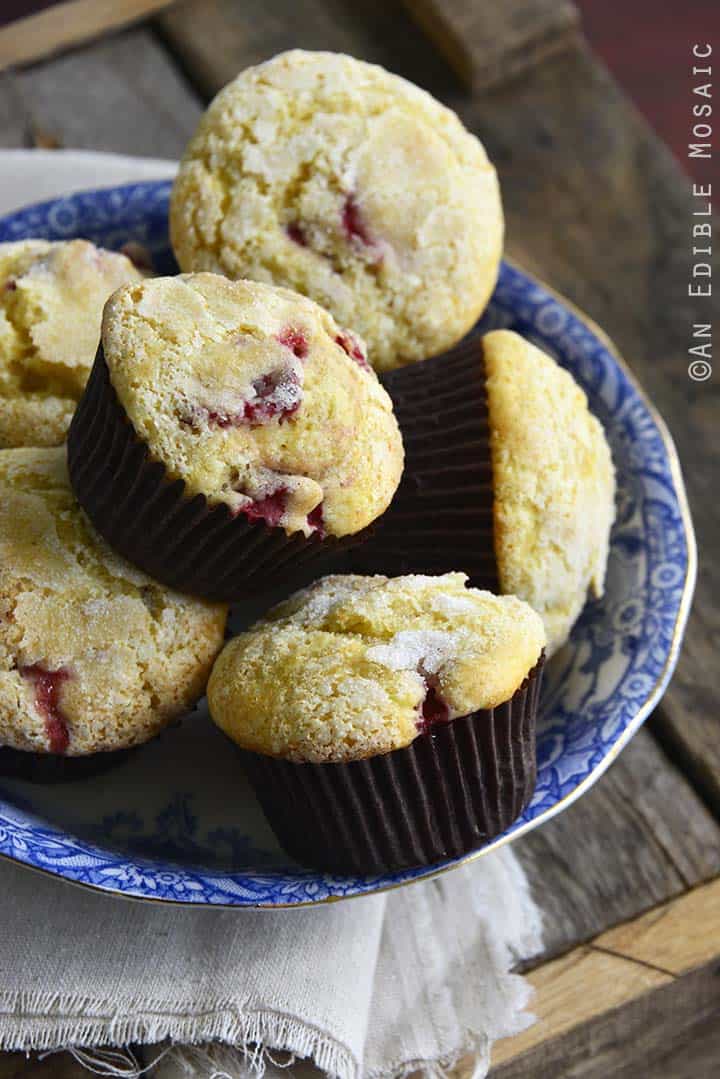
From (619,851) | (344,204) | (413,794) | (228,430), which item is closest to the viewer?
(228,430)

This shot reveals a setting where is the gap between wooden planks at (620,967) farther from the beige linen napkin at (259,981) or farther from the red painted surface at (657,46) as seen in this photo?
the red painted surface at (657,46)

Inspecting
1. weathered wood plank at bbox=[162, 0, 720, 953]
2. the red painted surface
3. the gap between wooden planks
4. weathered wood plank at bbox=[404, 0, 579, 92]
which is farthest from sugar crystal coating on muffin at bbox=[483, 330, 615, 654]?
the red painted surface

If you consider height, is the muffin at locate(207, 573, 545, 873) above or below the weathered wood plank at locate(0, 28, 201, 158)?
below

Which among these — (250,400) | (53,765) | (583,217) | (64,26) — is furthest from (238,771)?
(64,26)

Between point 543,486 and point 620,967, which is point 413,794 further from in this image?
point 620,967

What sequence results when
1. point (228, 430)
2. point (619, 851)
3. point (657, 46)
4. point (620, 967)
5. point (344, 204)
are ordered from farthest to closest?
point (657, 46), point (619, 851), point (620, 967), point (344, 204), point (228, 430)

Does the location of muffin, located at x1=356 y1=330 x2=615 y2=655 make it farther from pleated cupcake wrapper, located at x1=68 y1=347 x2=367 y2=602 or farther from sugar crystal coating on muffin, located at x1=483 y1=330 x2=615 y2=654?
pleated cupcake wrapper, located at x1=68 y1=347 x2=367 y2=602

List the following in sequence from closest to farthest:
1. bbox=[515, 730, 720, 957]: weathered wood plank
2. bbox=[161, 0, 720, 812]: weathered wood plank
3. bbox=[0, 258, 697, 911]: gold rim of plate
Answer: bbox=[0, 258, 697, 911]: gold rim of plate, bbox=[515, 730, 720, 957]: weathered wood plank, bbox=[161, 0, 720, 812]: weathered wood plank
